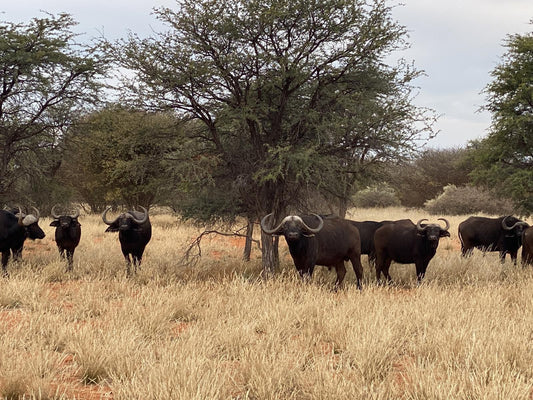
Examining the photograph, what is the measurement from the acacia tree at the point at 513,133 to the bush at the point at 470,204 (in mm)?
21370

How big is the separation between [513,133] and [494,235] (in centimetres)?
523

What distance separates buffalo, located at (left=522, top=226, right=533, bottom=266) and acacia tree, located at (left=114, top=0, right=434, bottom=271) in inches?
152

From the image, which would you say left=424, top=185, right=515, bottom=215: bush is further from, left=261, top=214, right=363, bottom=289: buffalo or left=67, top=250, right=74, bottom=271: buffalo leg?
left=67, top=250, right=74, bottom=271: buffalo leg

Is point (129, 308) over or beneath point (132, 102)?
beneath

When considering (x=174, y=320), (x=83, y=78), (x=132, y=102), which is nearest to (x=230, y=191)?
(x=132, y=102)

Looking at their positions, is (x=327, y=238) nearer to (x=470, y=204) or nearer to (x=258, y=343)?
(x=258, y=343)

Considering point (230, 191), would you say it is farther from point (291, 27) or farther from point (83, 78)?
point (83, 78)

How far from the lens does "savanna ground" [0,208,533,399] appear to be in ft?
13.2

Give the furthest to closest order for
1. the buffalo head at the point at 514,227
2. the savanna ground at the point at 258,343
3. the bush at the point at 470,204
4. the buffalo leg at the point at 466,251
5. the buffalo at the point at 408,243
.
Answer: the bush at the point at 470,204, the buffalo leg at the point at 466,251, the buffalo head at the point at 514,227, the buffalo at the point at 408,243, the savanna ground at the point at 258,343

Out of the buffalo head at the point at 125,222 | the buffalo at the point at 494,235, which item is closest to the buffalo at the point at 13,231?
the buffalo head at the point at 125,222

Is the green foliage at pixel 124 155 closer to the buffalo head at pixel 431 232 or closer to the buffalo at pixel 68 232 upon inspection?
the buffalo at pixel 68 232

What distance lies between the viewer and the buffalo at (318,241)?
29.8 ft

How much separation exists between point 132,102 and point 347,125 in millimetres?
5434

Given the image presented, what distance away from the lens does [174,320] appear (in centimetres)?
688
